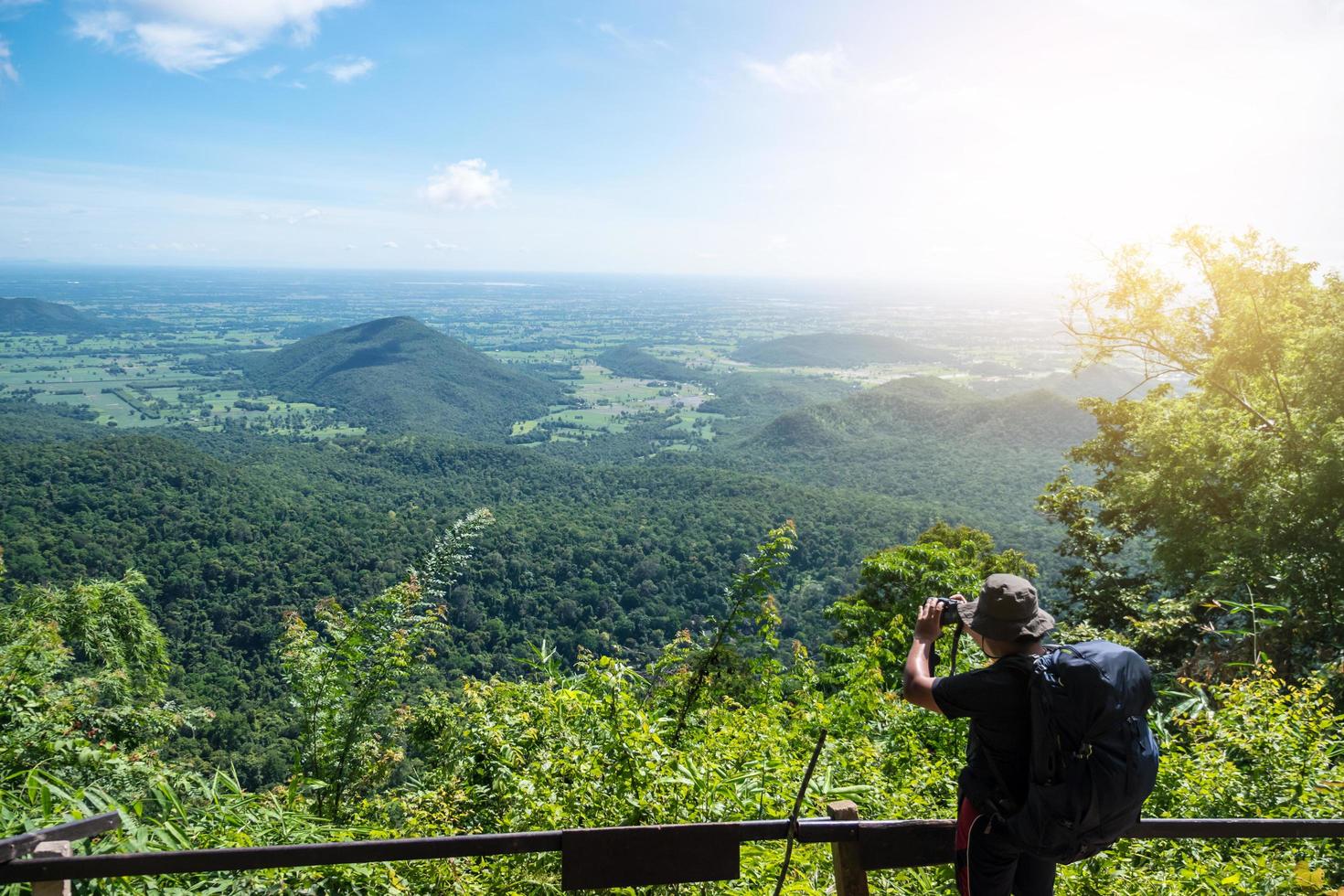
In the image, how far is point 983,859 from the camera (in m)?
2.07

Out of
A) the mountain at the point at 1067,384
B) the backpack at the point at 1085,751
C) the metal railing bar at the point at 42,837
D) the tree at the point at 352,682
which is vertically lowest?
the mountain at the point at 1067,384

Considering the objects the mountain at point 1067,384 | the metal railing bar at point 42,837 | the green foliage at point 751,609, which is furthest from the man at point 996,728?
the mountain at point 1067,384

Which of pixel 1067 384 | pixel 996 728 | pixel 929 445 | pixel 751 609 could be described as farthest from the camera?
pixel 1067 384

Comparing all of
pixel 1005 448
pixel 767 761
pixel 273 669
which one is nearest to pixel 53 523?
pixel 273 669

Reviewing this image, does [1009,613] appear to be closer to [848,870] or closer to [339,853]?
[848,870]

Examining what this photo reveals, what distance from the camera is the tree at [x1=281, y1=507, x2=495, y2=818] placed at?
557 centimetres

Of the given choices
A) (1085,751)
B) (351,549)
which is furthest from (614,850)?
(351,549)

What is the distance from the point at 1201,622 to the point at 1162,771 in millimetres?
9258

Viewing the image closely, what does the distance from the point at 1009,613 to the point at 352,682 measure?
545 centimetres

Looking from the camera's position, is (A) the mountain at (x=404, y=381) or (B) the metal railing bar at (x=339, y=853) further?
(A) the mountain at (x=404, y=381)

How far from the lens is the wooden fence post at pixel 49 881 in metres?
1.81

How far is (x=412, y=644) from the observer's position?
21.1ft

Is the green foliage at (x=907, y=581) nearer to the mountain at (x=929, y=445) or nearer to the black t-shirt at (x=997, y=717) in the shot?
the black t-shirt at (x=997, y=717)

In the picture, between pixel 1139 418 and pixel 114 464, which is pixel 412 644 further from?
pixel 114 464
